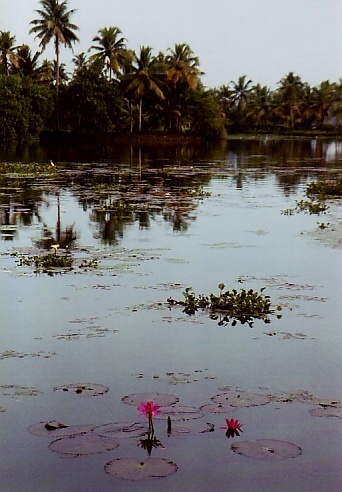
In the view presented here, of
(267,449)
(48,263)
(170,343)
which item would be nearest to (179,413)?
(267,449)

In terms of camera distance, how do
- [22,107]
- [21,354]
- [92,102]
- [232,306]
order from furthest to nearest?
[92,102], [22,107], [232,306], [21,354]

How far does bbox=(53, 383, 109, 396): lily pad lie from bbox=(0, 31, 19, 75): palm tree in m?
49.3

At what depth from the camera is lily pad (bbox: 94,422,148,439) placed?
425cm

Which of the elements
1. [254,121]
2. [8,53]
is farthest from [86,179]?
[254,121]

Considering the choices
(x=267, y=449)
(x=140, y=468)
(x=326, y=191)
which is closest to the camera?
(x=140, y=468)

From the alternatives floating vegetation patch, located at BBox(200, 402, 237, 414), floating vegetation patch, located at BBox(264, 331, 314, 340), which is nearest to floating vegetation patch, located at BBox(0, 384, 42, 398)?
floating vegetation patch, located at BBox(200, 402, 237, 414)

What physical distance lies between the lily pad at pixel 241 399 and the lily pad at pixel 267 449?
57 cm

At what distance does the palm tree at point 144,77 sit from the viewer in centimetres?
5494

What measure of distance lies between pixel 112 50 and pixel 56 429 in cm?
5425

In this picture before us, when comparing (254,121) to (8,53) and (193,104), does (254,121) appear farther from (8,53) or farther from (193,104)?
(8,53)

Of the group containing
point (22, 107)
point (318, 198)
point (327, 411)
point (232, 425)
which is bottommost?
point (327, 411)

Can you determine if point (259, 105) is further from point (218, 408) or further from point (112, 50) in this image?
point (218, 408)

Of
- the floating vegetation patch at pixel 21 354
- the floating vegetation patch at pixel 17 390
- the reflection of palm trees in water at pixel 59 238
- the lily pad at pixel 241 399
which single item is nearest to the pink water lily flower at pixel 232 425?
the lily pad at pixel 241 399

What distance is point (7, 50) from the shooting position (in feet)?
172
